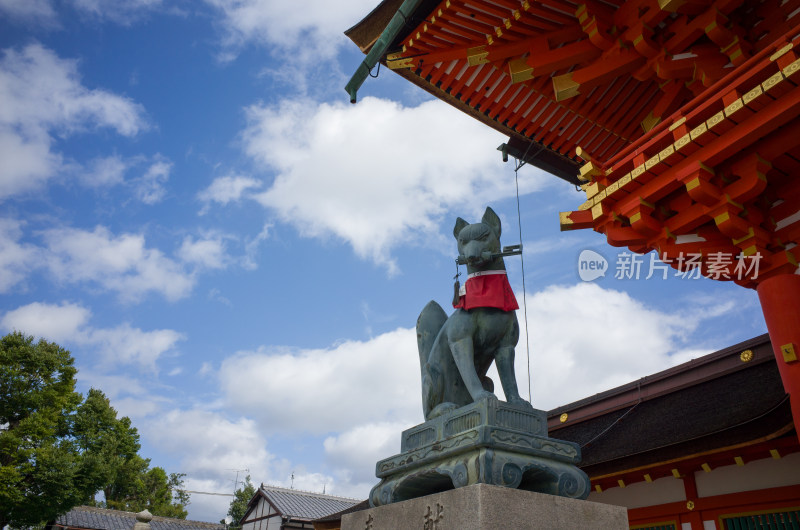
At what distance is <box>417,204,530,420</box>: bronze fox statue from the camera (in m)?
3.67

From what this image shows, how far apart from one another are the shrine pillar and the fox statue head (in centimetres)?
273

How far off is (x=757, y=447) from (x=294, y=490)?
26940 mm

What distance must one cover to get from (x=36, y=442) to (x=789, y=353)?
23.5m

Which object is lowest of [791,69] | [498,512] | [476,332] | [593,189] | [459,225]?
[498,512]

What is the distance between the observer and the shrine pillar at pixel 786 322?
14.7 ft

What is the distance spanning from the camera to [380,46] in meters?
6.32

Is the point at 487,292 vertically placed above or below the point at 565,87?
below

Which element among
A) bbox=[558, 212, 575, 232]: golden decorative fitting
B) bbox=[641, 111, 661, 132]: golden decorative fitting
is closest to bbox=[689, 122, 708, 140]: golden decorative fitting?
bbox=[558, 212, 575, 232]: golden decorative fitting

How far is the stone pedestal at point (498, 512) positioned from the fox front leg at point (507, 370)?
891 millimetres

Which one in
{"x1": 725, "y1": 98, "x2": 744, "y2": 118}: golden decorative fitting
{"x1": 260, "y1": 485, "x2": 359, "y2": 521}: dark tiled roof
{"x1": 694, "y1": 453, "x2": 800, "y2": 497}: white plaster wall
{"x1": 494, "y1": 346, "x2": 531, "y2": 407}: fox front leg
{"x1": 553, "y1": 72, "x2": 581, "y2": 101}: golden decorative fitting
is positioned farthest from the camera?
{"x1": 260, "y1": 485, "x2": 359, "y2": 521}: dark tiled roof

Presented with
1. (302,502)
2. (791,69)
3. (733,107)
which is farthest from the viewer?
(302,502)

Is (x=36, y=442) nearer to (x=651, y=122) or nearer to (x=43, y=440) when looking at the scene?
(x=43, y=440)

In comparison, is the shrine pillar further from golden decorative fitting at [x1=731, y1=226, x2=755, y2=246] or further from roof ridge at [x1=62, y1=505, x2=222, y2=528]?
roof ridge at [x1=62, y1=505, x2=222, y2=528]

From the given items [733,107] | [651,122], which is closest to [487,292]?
[733,107]
